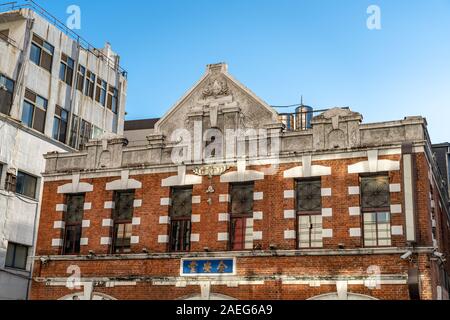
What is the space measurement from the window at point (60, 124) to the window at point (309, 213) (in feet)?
54.3

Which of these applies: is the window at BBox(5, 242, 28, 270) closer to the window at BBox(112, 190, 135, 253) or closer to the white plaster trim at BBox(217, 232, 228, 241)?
the window at BBox(112, 190, 135, 253)

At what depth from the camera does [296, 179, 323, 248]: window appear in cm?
2061

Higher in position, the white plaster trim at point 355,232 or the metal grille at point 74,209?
the metal grille at point 74,209

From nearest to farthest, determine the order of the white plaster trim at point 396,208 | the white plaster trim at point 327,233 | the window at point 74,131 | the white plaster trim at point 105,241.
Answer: the white plaster trim at point 396,208, the white plaster trim at point 327,233, the white plaster trim at point 105,241, the window at point 74,131

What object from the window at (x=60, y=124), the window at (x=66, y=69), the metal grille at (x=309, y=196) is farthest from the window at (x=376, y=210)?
the window at (x=66, y=69)

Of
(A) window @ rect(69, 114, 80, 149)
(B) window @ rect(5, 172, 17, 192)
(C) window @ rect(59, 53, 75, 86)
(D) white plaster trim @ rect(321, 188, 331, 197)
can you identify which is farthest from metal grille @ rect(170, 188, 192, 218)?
(C) window @ rect(59, 53, 75, 86)

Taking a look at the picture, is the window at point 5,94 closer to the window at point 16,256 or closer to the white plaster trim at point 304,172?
the window at point 16,256

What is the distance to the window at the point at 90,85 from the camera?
35494 millimetres

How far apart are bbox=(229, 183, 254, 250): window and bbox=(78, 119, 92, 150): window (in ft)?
49.6

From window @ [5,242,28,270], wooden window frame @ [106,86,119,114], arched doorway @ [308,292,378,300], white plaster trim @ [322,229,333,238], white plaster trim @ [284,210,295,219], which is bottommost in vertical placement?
arched doorway @ [308,292,378,300]

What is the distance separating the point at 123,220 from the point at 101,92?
15.3m

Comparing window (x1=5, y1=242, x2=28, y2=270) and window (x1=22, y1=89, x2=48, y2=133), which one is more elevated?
window (x1=22, y1=89, x2=48, y2=133)
